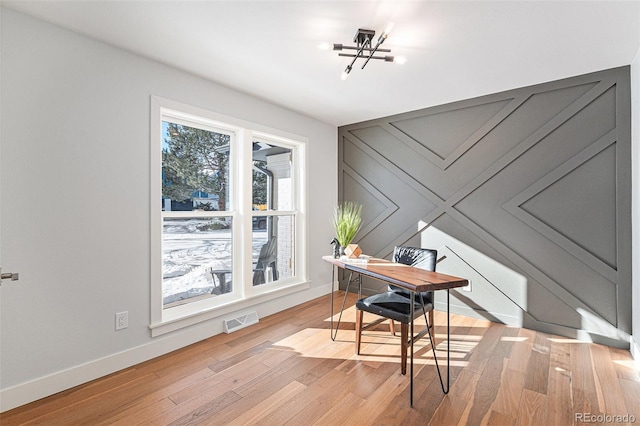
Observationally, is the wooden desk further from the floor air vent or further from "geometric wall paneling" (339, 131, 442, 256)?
"geometric wall paneling" (339, 131, 442, 256)

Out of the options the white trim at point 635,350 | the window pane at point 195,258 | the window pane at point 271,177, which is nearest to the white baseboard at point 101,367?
the window pane at point 195,258

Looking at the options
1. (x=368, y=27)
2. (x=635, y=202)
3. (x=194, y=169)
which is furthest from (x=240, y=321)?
(x=635, y=202)

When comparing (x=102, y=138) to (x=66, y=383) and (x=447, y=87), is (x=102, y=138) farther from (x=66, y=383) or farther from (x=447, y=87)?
(x=447, y=87)

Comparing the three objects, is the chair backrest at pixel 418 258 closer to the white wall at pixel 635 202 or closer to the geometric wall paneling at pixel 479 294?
the geometric wall paneling at pixel 479 294

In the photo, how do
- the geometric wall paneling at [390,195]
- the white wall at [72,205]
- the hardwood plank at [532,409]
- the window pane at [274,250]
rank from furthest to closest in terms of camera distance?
1. the geometric wall paneling at [390,195]
2. the window pane at [274,250]
3. the white wall at [72,205]
4. the hardwood plank at [532,409]

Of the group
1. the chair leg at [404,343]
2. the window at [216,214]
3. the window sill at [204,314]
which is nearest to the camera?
the chair leg at [404,343]

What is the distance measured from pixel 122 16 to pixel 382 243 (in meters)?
3.63

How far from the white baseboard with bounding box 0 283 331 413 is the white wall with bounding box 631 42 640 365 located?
369cm

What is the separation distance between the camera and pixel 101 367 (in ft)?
7.37

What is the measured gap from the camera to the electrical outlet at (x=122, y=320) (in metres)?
2.35

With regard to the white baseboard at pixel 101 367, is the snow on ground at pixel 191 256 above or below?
above

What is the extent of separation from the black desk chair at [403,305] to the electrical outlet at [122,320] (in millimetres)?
1877

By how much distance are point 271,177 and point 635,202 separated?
356cm

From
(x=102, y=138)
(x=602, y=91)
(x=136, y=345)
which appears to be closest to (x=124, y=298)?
(x=136, y=345)
